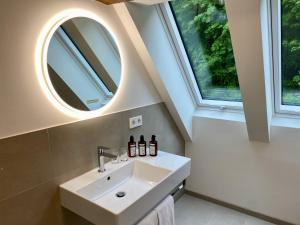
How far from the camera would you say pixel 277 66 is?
202 cm

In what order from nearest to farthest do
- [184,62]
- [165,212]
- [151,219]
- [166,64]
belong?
1. [151,219]
2. [165,212]
3. [166,64]
4. [184,62]

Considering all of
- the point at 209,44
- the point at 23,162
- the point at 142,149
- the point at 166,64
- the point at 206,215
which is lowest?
the point at 206,215

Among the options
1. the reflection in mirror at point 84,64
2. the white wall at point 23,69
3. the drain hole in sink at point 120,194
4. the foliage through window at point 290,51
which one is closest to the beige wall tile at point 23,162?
the white wall at point 23,69

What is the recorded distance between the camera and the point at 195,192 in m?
2.89

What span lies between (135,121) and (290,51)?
1432 mm

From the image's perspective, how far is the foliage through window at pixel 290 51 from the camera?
1778mm

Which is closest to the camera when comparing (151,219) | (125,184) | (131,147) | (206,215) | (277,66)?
(151,219)

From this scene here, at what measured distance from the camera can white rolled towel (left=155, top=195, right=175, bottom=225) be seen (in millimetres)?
1572

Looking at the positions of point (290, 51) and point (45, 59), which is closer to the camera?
point (45, 59)

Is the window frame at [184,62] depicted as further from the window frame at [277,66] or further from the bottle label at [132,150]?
the bottle label at [132,150]

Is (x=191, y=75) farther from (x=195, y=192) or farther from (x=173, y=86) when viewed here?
(x=195, y=192)

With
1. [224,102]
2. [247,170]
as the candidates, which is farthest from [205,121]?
[247,170]

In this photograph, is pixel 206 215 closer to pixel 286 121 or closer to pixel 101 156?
pixel 286 121

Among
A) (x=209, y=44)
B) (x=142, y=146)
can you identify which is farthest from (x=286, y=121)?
(x=142, y=146)
